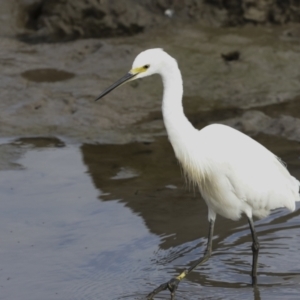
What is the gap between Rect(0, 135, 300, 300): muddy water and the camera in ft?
17.9

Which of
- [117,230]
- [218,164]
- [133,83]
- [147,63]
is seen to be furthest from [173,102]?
[133,83]

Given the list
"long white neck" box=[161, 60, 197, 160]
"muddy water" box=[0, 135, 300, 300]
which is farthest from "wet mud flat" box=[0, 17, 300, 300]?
"long white neck" box=[161, 60, 197, 160]

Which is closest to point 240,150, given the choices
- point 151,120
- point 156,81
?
point 151,120

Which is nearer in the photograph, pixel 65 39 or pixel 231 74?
pixel 231 74

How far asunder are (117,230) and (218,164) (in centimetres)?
127

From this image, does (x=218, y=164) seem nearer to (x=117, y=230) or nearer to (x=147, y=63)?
(x=147, y=63)

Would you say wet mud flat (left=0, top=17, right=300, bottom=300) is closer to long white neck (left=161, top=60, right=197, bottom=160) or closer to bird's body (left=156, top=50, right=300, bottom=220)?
bird's body (left=156, top=50, right=300, bottom=220)

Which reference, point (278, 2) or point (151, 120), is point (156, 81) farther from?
point (278, 2)

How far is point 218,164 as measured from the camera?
5.45m

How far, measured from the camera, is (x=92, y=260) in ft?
19.2

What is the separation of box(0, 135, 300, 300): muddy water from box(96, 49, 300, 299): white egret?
0.85 feet

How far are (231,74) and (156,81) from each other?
910 millimetres

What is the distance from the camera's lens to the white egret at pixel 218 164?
5.12m

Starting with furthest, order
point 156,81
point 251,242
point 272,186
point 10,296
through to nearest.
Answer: point 156,81, point 251,242, point 272,186, point 10,296
